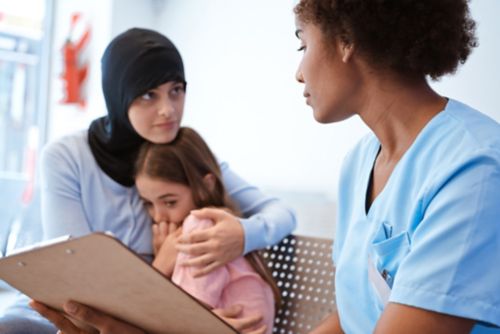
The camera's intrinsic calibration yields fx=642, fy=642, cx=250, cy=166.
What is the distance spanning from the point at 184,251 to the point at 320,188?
55.8 inches

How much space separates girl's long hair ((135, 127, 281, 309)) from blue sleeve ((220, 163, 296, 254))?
0.06m

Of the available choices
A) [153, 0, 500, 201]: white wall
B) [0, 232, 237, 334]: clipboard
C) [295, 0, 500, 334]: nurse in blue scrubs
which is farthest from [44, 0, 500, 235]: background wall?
[0, 232, 237, 334]: clipboard

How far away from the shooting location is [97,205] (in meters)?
1.59

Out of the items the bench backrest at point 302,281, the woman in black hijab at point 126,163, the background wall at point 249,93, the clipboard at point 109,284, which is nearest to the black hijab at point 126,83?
the woman in black hijab at point 126,163

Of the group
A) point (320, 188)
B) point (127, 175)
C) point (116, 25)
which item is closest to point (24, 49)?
point (116, 25)

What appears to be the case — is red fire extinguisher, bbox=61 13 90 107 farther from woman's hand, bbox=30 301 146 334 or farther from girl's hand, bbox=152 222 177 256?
woman's hand, bbox=30 301 146 334

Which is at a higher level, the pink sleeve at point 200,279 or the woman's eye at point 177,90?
the woman's eye at point 177,90

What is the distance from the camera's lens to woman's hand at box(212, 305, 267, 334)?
1.24 meters

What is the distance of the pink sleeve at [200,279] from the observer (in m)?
1.33

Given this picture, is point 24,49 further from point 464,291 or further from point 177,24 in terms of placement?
point 464,291

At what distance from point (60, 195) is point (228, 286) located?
1.50 ft

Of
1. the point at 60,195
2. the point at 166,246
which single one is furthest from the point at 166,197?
the point at 60,195

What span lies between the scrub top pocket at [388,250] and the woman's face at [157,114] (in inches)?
29.6

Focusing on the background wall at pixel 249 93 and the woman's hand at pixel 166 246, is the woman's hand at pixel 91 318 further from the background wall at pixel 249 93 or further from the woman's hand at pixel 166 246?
the background wall at pixel 249 93
